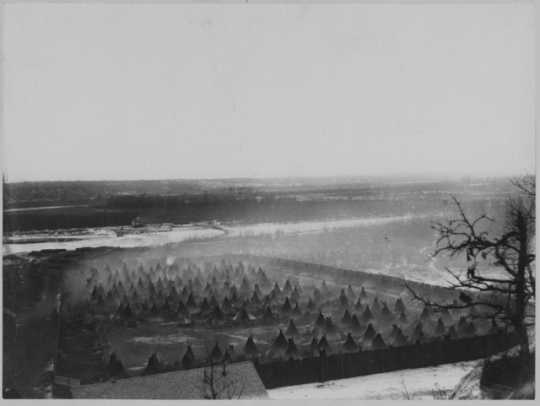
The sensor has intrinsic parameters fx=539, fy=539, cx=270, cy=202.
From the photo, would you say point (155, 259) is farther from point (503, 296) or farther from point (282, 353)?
point (503, 296)

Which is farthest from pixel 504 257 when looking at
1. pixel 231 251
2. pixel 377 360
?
pixel 231 251

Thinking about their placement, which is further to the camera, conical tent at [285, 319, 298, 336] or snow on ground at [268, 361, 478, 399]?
conical tent at [285, 319, 298, 336]

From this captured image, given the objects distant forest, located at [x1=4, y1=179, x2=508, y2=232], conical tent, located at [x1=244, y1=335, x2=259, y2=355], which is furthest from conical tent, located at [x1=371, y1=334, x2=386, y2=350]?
distant forest, located at [x1=4, y1=179, x2=508, y2=232]

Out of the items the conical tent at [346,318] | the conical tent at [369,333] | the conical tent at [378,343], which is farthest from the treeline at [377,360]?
the conical tent at [346,318]

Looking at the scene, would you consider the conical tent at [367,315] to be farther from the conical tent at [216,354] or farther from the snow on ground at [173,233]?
the conical tent at [216,354]

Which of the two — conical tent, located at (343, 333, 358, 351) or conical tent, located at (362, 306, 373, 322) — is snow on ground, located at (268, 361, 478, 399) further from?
conical tent, located at (362, 306, 373, 322)

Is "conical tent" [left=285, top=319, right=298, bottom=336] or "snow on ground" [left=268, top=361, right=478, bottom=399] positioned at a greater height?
"conical tent" [left=285, top=319, right=298, bottom=336]
